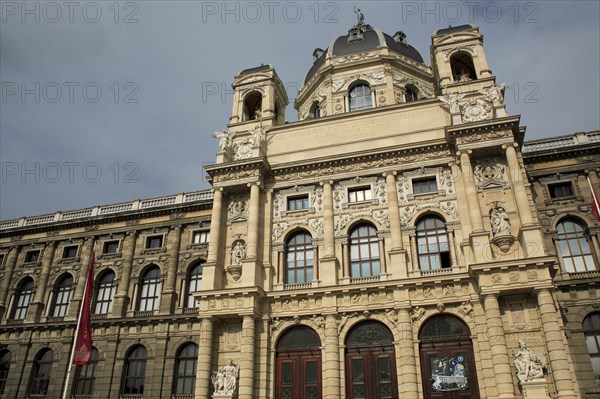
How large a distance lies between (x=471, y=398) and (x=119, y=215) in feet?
91.3

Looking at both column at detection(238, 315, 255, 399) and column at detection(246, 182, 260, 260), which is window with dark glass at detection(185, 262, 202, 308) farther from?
column at detection(238, 315, 255, 399)

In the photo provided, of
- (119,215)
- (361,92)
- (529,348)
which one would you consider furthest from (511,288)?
(119,215)

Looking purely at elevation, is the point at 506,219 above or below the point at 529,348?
above

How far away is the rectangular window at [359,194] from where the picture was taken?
94.4 feet

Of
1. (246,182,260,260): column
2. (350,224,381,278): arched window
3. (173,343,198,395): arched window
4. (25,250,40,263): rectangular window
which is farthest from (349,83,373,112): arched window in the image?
(25,250,40,263): rectangular window

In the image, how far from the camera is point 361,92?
123 feet

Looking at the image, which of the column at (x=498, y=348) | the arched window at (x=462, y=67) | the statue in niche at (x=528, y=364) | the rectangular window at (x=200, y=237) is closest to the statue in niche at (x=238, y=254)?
the rectangular window at (x=200, y=237)

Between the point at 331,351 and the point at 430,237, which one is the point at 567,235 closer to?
the point at 430,237

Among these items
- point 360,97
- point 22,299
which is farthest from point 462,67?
point 22,299

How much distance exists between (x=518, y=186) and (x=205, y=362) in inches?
723

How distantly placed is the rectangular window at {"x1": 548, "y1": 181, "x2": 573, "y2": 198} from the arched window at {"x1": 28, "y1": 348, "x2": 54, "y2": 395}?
34952mm

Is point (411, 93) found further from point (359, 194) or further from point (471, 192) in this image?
point (471, 192)

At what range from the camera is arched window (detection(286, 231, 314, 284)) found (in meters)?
27.9

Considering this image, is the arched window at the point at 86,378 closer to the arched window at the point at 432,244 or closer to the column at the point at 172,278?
the column at the point at 172,278
